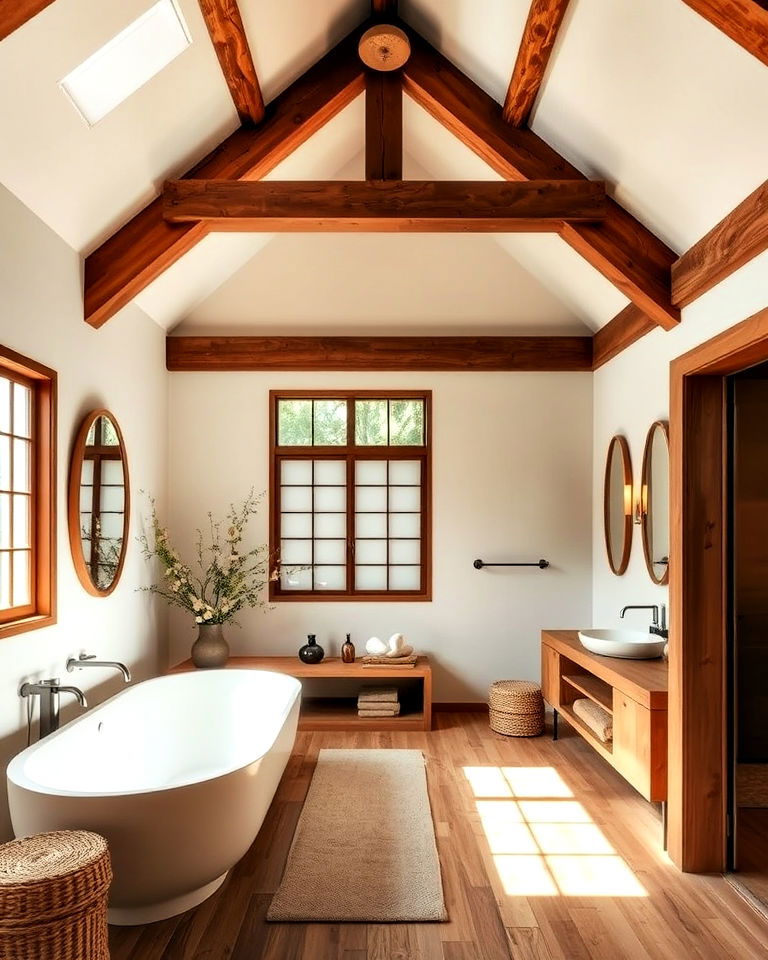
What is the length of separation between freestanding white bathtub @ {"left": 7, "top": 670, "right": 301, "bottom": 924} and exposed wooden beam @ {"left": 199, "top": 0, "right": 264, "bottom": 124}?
9.73ft

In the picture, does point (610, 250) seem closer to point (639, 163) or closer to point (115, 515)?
point (639, 163)

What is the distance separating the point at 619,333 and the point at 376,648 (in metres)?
2.65

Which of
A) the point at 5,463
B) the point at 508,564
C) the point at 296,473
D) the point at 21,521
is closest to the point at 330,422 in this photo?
the point at 296,473

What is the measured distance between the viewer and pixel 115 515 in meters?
4.36

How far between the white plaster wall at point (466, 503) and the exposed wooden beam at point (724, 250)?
2.07 m

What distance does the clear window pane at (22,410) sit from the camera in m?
3.32

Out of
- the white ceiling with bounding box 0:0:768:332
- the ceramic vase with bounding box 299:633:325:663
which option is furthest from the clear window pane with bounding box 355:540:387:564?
the white ceiling with bounding box 0:0:768:332

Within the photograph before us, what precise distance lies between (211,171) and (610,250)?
6.90 feet

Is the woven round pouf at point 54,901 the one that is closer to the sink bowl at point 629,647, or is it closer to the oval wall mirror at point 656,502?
the sink bowl at point 629,647

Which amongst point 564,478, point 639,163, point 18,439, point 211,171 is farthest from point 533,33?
point 564,478

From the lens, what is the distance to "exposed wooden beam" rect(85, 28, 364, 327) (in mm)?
3893

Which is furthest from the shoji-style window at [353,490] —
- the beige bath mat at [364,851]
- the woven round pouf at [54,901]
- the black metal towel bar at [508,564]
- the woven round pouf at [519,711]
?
the woven round pouf at [54,901]

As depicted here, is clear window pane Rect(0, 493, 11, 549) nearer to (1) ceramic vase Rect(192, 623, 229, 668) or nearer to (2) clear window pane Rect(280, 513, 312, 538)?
(1) ceramic vase Rect(192, 623, 229, 668)

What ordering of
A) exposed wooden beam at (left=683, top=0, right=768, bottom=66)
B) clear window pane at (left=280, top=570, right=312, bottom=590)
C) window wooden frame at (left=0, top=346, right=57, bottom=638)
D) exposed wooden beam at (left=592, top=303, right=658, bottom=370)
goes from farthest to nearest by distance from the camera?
clear window pane at (left=280, top=570, right=312, bottom=590), exposed wooden beam at (left=592, top=303, right=658, bottom=370), window wooden frame at (left=0, top=346, right=57, bottom=638), exposed wooden beam at (left=683, top=0, right=768, bottom=66)
